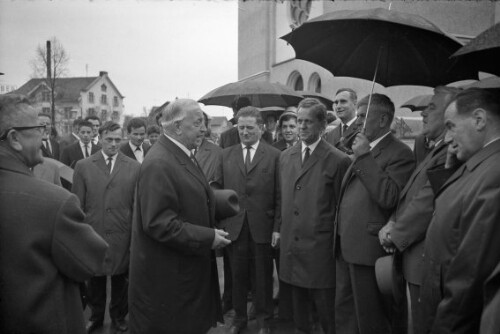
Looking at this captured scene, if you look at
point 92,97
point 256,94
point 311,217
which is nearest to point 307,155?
point 311,217

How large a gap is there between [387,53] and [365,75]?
42cm

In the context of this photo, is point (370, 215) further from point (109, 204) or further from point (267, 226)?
point (109, 204)

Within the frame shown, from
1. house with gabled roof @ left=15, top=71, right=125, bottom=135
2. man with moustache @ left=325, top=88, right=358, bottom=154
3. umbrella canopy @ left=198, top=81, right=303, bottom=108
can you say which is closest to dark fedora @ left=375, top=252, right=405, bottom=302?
man with moustache @ left=325, top=88, right=358, bottom=154

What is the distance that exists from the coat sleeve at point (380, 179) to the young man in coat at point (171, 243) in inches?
50.5

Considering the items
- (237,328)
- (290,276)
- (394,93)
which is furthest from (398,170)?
(394,93)

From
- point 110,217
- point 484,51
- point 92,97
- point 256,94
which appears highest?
point 92,97

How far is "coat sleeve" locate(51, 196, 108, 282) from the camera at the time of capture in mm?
2141

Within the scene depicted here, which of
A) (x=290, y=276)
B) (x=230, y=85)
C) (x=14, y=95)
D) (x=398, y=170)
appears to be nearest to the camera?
(x=14, y=95)

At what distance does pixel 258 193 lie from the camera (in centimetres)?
489

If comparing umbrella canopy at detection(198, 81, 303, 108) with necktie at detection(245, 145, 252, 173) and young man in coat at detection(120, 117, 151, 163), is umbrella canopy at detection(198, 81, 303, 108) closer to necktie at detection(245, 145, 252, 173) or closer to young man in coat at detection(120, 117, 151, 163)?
young man in coat at detection(120, 117, 151, 163)

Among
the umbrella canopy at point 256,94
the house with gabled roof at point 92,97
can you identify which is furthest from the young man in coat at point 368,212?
the house with gabled roof at point 92,97

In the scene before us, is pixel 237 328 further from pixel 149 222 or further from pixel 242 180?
pixel 149 222

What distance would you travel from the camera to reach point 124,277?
501 cm

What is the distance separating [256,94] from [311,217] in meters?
2.96
